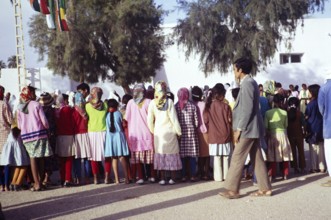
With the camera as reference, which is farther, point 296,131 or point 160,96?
point 296,131

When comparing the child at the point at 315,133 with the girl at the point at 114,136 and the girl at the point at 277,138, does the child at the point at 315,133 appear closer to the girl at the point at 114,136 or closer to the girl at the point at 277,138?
the girl at the point at 277,138

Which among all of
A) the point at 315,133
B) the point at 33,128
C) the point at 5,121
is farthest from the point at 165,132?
the point at 315,133

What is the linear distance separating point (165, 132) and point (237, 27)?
706 inches

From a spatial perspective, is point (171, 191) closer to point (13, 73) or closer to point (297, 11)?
point (297, 11)

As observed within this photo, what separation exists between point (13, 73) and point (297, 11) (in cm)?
1870

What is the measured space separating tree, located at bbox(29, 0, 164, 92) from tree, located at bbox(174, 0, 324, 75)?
220cm

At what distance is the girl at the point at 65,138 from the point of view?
8250 mm

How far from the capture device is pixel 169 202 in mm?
6547

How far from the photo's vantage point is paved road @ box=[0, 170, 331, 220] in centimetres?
578

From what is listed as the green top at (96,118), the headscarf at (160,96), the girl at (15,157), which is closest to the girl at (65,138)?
the green top at (96,118)

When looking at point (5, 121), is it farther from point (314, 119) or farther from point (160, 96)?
point (314, 119)

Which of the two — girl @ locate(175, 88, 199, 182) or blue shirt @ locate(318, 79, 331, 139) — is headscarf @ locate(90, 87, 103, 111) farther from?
blue shirt @ locate(318, 79, 331, 139)

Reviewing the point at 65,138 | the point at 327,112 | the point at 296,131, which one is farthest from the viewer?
the point at 296,131

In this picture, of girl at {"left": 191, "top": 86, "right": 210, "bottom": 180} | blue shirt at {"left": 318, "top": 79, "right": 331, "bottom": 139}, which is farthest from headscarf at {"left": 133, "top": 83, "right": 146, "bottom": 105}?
blue shirt at {"left": 318, "top": 79, "right": 331, "bottom": 139}
